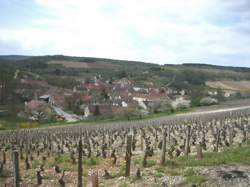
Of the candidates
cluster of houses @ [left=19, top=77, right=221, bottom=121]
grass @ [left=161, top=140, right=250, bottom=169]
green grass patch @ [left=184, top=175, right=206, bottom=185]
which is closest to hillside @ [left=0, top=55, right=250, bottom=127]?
cluster of houses @ [left=19, top=77, right=221, bottom=121]

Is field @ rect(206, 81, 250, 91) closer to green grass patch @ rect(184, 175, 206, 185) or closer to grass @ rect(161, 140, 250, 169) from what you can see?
grass @ rect(161, 140, 250, 169)

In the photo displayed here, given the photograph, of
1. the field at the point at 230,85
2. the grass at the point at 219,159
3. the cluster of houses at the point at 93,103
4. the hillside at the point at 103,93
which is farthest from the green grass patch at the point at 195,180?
the field at the point at 230,85

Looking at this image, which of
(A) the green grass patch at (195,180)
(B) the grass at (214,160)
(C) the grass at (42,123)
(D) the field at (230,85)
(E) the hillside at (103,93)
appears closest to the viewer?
(A) the green grass patch at (195,180)

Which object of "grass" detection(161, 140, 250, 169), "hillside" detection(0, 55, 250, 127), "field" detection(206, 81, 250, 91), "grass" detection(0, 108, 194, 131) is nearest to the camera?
"grass" detection(161, 140, 250, 169)

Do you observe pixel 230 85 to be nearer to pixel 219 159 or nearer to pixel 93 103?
pixel 93 103

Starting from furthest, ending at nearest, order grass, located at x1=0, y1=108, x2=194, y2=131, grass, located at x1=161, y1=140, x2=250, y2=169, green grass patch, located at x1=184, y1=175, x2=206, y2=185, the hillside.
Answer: the hillside → grass, located at x1=0, y1=108, x2=194, y2=131 → grass, located at x1=161, y1=140, x2=250, y2=169 → green grass patch, located at x1=184, y1=175, x2=206, y2=185

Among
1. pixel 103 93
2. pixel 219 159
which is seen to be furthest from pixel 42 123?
pixel 219 159

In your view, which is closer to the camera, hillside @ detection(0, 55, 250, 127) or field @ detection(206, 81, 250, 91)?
hillside @ detection(0, 55, 250, 127)

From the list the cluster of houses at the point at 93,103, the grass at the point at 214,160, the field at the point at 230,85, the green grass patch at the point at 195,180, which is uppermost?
the green grass patch at the point at 195,180

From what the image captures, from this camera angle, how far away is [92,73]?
175m

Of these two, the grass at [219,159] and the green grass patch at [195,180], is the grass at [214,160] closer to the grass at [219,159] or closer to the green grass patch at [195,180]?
the grass at [219,159]

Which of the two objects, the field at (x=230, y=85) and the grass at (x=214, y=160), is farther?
the field at (x=230, y=85)

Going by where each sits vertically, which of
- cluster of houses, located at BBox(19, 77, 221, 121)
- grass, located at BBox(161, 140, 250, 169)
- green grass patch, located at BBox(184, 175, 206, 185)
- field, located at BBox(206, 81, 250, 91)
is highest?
green grass patch, located at BBox(184, 175, 206, 185)

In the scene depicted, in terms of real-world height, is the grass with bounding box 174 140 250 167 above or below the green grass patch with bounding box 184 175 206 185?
below
